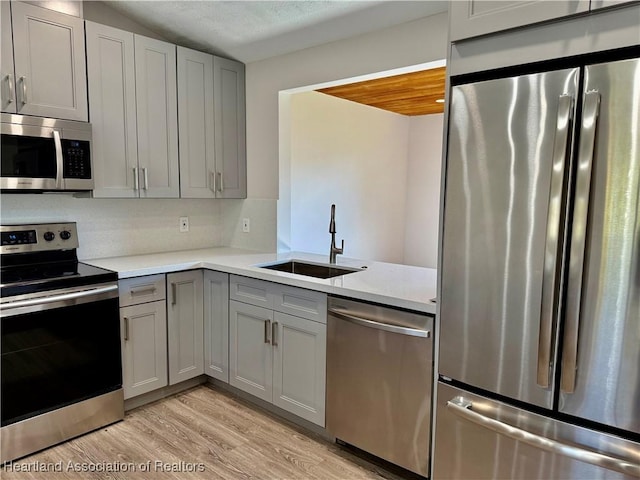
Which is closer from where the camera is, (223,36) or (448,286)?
(448,286)

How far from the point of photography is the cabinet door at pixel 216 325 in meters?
2.88

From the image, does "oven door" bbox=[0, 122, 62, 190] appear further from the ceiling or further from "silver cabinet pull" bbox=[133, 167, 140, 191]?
the ceiling

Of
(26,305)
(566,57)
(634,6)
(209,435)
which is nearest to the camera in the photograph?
(634,6)

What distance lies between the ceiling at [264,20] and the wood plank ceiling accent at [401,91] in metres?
0.83

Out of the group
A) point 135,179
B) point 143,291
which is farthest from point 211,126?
point 143,291

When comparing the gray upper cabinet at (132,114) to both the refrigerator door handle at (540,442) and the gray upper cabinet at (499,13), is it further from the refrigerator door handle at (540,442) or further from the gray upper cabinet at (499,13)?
the refrigerator door handle at (540,442)

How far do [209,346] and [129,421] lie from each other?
2.16 ft

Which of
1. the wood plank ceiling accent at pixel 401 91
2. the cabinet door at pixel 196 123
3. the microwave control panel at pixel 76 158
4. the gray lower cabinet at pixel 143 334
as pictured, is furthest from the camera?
the wood plank ceiling accent at pixel 401 91

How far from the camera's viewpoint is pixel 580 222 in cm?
133

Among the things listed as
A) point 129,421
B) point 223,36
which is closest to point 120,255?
point 129,421

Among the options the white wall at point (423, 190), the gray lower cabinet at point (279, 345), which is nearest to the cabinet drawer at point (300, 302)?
the gray lower cabinet at point (279, 345)

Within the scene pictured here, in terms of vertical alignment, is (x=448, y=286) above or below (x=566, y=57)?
below

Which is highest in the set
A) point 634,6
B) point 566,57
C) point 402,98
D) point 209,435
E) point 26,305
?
point 402,98

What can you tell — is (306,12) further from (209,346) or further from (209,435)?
(209,435)
